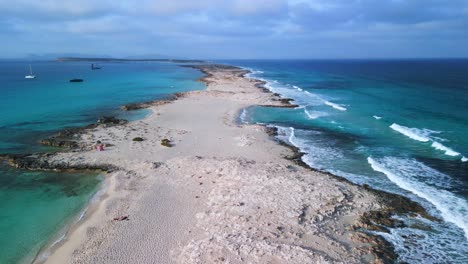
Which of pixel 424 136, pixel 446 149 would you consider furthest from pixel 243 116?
pixel 446 149

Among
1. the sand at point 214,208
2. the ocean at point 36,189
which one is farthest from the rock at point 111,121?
the sand at point 214,208

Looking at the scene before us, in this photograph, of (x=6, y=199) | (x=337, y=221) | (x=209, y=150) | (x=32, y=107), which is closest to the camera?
(x=337, y=221)

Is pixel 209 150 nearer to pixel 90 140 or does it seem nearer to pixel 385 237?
pixel 90 140

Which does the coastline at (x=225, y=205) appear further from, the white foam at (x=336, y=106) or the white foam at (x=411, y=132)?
the white foam at (x=336, y=106)

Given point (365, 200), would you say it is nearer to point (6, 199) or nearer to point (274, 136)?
point (274, 136)

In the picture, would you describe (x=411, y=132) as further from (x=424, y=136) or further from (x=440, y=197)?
(x=440, y=197)

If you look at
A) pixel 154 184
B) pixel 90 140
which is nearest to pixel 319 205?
pixel 154 184

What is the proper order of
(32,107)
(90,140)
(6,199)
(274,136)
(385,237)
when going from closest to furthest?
1. (385,237)
2. (6,199)
3. (90,140)
4. (274,136)
5. (32,107)

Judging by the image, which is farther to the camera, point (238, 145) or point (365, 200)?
point (238, 145)
